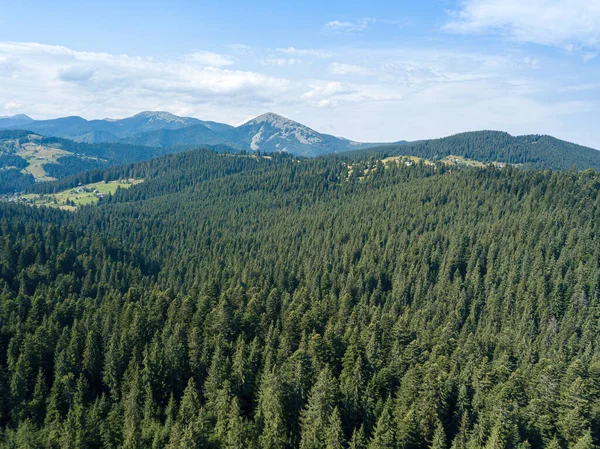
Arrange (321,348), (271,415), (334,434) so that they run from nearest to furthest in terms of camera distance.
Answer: (334,434)
(271,415)
(321,348)

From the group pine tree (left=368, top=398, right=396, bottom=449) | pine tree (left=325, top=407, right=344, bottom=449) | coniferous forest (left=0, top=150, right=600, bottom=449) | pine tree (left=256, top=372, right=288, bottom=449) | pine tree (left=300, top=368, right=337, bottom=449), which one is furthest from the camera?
coniferous forest (left=0, top=150, right=600, bottom=449)

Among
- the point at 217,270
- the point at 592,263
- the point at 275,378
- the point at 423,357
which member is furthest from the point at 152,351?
the point at 592,263

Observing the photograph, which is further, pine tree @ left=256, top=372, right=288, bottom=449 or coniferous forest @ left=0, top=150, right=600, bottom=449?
coniferous forest @ left=0, top=150, right=600, bottom=449

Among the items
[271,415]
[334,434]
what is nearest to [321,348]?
[271,415]

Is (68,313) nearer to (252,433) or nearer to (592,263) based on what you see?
(252,433)

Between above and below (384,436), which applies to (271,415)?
below

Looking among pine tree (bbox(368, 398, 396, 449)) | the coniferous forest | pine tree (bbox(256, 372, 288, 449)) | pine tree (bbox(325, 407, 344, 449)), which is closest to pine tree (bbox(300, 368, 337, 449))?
the coniferous forest

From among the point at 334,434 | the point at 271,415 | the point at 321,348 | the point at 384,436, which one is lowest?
the point at 271,415

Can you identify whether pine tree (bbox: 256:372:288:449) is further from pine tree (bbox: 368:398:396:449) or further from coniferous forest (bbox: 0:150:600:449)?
pine tree (bbox: 368:398:396:449)

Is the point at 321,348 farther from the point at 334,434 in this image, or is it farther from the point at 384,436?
the point at 384,436
